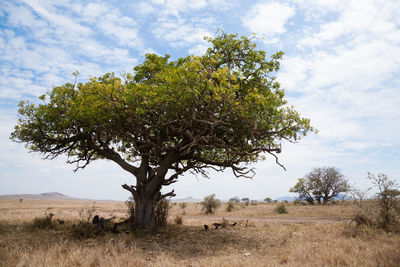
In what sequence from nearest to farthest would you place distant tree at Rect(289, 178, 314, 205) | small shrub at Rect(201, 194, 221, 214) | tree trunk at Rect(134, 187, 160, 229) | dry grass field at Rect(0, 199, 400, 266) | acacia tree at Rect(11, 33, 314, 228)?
dry grass field at Rect(0, 199, 400, 266) < acacia tree at Rect(11, 33, 314, 228) < tree trunk at Rect(134, 187, 160, 229) < small shrub at Rect(201, 194, 221, 214) < distant tree at Rect(289, 178, 314, 205)

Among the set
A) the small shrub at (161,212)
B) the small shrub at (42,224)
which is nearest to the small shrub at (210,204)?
the small shrub at (161,212)

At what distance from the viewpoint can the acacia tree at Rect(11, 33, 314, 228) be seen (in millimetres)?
10953

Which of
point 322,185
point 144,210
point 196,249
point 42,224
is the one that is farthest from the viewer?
point 322,185

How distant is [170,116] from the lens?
493 inches

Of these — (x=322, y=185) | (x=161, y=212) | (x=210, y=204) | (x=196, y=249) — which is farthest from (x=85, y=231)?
(x=322, y=185)

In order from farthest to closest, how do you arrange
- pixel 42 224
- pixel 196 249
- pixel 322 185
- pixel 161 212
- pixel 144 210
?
pixel 322 185 → pixel 161 212 → pixel 42 224 → pixel 144 210 → pixel 196 249

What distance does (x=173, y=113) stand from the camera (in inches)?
464

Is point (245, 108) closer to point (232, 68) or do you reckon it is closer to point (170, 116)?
point (232, 68)

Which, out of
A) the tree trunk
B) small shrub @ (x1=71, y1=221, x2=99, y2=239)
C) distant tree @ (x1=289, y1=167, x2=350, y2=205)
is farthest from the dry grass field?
distant tree @ (x1=289, y1=167, x2=350, y2=205)

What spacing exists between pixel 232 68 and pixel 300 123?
14.0ft

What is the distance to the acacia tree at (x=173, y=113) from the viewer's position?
11.0 meters

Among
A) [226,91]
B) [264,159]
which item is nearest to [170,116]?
[226,91]

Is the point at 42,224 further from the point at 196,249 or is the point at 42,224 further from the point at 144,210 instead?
the point at 196,249

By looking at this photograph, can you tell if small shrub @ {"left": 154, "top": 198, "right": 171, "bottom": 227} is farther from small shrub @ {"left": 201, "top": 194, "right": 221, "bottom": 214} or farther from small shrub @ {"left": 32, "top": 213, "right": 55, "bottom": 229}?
small shrub @ {"left": 201, "top": 194, "right": 221, "bottom": 214}
